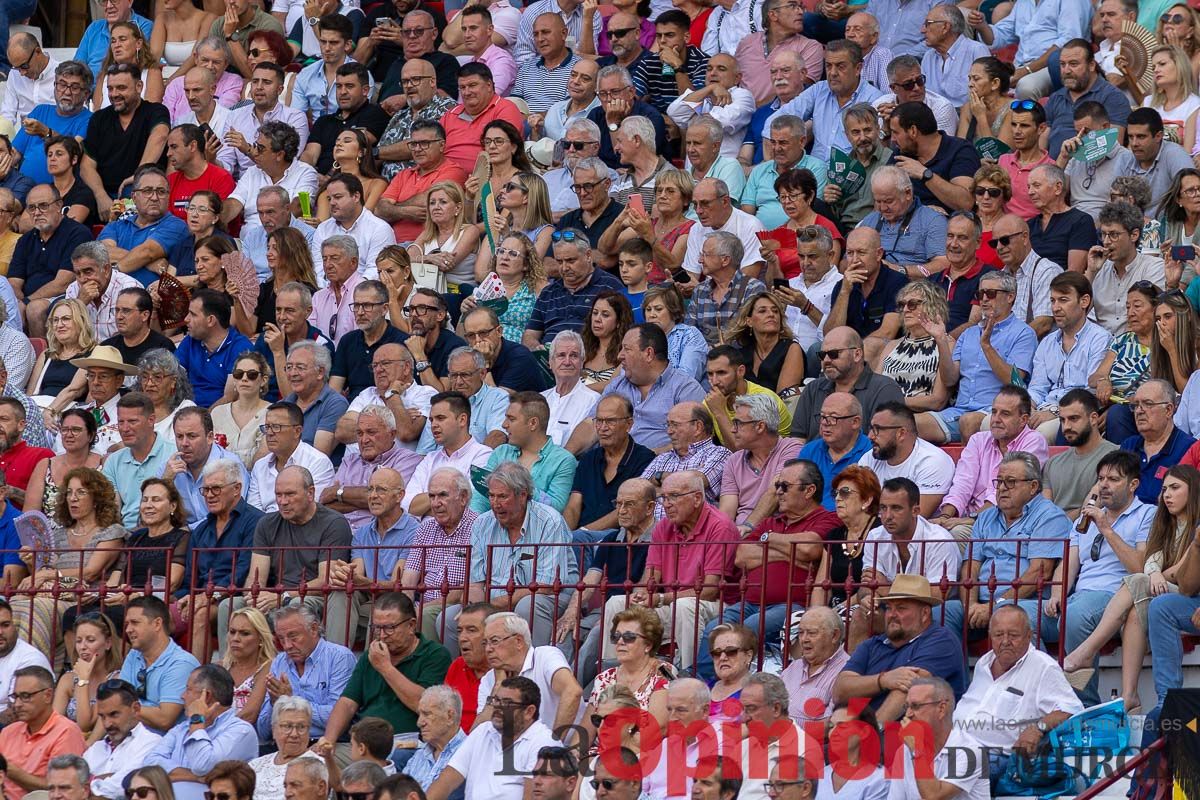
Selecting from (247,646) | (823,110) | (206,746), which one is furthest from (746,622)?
(823,110)

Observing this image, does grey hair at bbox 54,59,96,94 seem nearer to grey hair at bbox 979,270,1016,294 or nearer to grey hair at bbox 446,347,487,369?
grey hair at bbox 446,347,487,369

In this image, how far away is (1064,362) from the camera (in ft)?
48.7

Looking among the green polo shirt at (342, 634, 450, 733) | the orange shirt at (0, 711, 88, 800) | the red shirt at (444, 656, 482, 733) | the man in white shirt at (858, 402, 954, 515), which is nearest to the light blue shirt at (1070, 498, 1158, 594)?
the man in white shirt at (858, 402, 954, 515)

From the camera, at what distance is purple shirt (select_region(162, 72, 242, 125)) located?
19656mm

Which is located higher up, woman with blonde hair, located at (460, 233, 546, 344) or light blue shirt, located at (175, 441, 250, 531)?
woman with blonde hair, located at (460, 233, 546, 344)

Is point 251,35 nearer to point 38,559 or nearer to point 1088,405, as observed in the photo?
point 38,559

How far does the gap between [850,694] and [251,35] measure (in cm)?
992

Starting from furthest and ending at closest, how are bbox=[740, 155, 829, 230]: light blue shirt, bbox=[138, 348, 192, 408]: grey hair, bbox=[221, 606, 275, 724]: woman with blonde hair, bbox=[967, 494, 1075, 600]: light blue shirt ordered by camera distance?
1. bbox=[740, 155, 829, 230]: light blue shirt
2. bbox=[138, 348, 192, 408]: grey hair
3. bbox=[221, 606, 275, 724]: woman with blonde hair
4. bbox=[967, 494, 1075, 600]: light blue shirt

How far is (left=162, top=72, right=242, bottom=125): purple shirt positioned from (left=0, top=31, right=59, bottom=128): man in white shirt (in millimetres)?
973

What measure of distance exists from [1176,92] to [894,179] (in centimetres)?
212

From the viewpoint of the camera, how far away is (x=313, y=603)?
43.8 ft

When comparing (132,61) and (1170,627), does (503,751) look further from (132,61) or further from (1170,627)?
(132,61)

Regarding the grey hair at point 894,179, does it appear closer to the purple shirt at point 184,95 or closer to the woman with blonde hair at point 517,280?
the woman with blonde hair at point 517,280

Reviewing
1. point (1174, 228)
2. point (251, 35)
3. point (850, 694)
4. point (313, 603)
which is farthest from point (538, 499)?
point (251, 35)
